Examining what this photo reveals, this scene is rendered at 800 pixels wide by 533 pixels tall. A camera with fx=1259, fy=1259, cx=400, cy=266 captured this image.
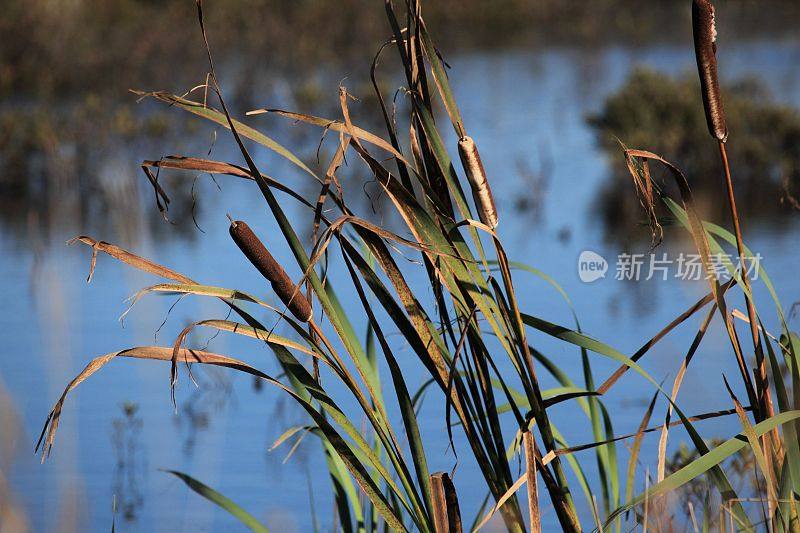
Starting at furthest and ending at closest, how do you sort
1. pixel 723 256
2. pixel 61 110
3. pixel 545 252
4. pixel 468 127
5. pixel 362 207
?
pixel 61 110
pixel 468 127
pixel 362 207
pixel 545 252
pixel 723 256

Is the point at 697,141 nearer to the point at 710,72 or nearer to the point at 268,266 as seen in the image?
the point at 710,72

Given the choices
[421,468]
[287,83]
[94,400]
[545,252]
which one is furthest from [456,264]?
[287,83]

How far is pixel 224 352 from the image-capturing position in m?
3.31

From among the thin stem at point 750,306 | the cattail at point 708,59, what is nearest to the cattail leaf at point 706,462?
the thin stem at point 750,306

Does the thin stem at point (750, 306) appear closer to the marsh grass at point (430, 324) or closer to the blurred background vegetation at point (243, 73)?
the marsh grass at point (430, 324)

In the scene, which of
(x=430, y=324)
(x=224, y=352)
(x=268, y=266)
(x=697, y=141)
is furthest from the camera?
(x=697, y=141)

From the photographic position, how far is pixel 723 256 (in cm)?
141

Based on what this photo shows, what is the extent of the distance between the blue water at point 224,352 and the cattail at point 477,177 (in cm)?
76

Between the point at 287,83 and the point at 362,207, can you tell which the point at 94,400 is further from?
the point at 287,83

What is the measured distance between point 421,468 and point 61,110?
7154 mm

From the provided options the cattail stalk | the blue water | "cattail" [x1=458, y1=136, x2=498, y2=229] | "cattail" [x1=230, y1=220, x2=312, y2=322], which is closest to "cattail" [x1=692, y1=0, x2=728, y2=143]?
Answer: the cattail stalk

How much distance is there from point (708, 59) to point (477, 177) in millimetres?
264

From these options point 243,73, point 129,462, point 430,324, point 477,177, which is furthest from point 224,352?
point 243,73

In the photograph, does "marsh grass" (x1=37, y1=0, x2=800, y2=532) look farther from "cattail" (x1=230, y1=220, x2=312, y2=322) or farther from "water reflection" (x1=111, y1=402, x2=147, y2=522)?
"water reflection" (x1=111, y1=402, x2=147, y2=522)
